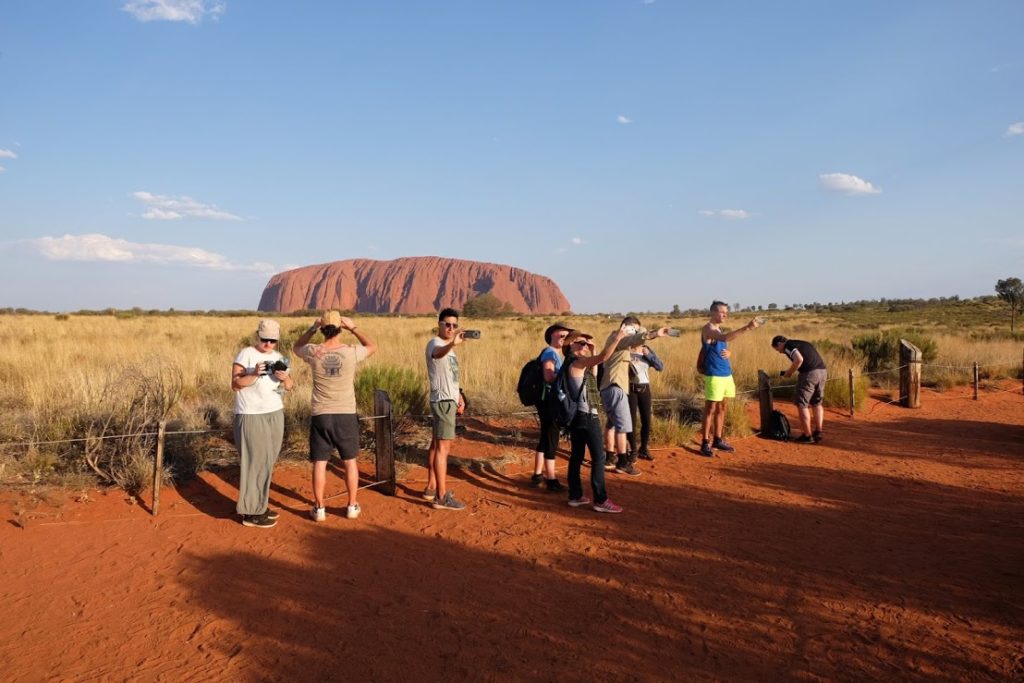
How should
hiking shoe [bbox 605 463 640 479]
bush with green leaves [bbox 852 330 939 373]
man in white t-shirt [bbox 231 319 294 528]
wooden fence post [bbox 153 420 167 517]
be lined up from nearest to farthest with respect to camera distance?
man in white t-shirt [bbox 231 319 294 528] → wooden fence post [bbox 153 420 167 517] → hiking shoe [bbox 605 463 640 479] → bush with green leaves [bbox 852 330 939 373]

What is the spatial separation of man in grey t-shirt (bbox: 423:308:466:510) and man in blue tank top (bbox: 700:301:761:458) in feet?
11.2

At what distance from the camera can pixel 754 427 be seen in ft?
31.8

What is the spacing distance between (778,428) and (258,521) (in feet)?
23.2

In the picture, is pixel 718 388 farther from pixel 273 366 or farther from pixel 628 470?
pixel 273 366

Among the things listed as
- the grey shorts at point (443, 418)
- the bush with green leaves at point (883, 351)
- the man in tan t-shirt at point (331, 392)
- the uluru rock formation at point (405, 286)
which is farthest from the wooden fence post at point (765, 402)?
the uluru rock formation at point (405, 286)

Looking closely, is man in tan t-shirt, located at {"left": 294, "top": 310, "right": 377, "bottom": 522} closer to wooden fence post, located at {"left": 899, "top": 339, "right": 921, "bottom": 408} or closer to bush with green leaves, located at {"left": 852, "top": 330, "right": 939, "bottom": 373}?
wooden fence post, located at {"left": 899, "top": 339, "right": 921, "bottom": 408}

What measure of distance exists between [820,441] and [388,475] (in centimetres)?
604

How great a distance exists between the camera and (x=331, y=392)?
515 centimetres

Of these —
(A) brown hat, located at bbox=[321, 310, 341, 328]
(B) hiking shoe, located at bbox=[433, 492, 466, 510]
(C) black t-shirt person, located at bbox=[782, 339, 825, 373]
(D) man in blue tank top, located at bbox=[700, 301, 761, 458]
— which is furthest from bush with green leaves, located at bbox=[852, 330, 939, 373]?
(A) brown hat, located at bbox=[321, 310, 341, 328]

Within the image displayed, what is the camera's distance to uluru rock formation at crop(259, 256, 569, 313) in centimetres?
13838

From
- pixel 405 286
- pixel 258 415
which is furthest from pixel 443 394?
pixel 405 286

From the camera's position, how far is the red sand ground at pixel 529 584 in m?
3.31

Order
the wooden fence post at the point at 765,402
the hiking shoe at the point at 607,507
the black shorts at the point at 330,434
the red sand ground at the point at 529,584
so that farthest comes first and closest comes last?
the wooden fence post at the point at 765,402, the hiking shoe at the point at 607,507, the black shorts at the point at 330,434, the red sand ground at the point at 529,584

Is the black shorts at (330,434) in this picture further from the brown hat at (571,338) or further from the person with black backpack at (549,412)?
the brown hat at (571,338)
